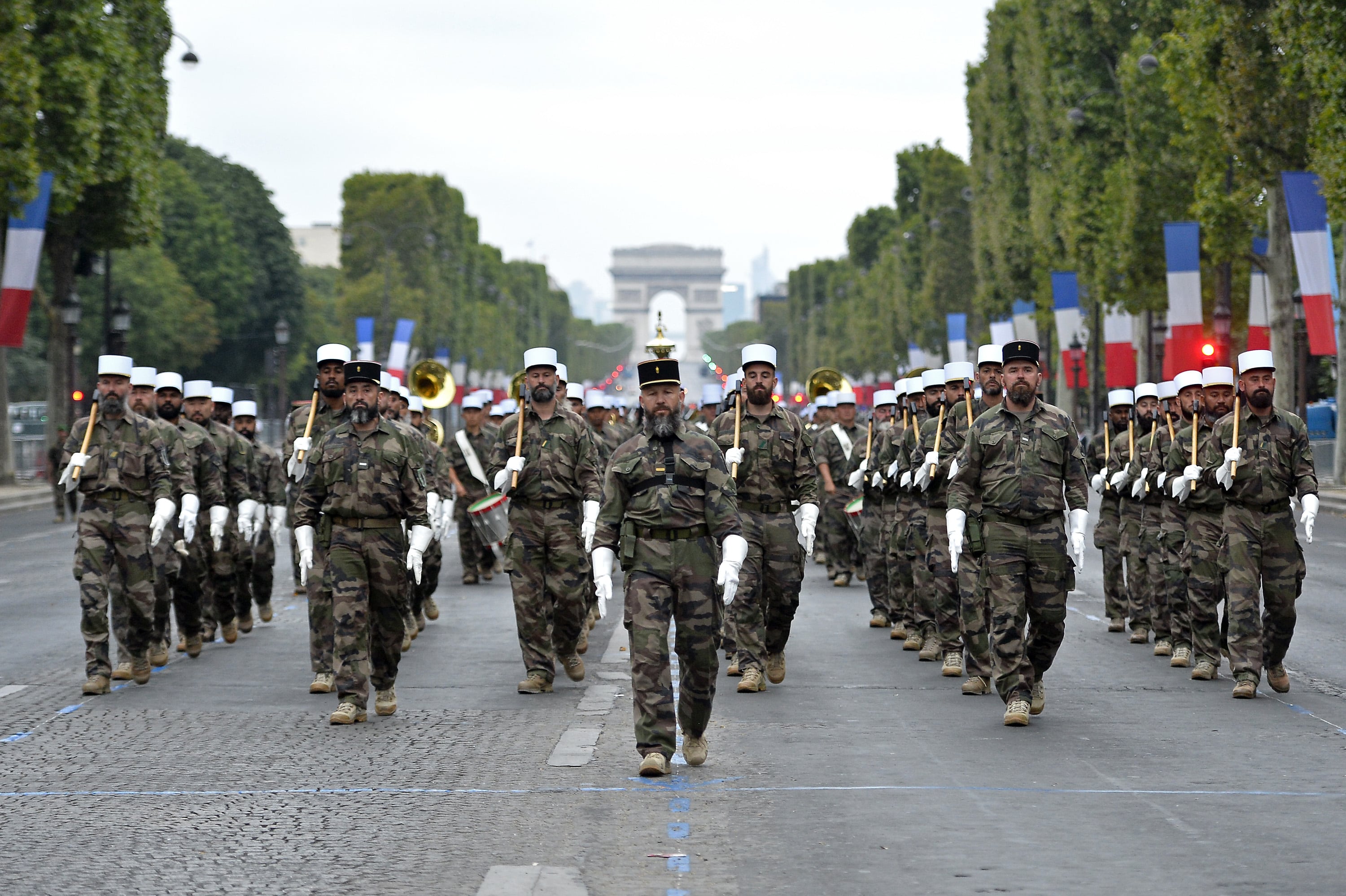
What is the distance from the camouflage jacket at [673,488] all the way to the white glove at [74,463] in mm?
4300

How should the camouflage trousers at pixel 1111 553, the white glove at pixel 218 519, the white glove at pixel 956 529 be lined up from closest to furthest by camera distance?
A: the white glove at pixel 956 529 → the white glove at pixel 218 519 → the camouflage trousers at pixel 1111 553

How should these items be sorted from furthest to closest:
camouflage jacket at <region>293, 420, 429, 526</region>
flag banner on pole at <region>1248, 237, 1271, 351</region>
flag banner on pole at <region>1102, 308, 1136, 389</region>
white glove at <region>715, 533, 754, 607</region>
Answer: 1. flag banner on pole at <region>1248, 237, 1271, 351</region>
2. flag banner on pole at <region>1102, 308, 1136, 389</region>
3. camouflage jacket at <region>293, 420, 429, 526</region>
4. white glove at <region>715, 533, 754, 607</region>

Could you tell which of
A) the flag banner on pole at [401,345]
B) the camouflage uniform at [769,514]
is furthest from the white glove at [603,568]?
the flag banner on pole at [401,345]

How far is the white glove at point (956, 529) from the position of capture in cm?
1034

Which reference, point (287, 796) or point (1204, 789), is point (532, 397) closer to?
point (287, 796)

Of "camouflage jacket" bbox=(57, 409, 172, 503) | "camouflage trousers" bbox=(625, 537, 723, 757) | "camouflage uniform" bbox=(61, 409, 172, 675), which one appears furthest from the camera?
"camouflage jacket" bbox=(57, 409, 172, 503)

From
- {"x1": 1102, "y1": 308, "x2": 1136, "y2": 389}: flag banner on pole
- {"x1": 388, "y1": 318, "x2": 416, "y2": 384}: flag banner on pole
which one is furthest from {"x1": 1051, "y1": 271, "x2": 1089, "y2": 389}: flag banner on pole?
{"x1": 388, "y1": 318, "x2": 416, "y2": 384}: flag banner on pole

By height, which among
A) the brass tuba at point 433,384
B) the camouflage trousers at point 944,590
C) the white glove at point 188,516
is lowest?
the camouflage trousers at point 944,590

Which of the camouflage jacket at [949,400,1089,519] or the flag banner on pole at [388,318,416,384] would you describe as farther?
the flag banner on pole at [388,318,416,384]

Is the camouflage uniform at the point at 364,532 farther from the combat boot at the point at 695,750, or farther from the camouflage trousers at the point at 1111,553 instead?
the camouflage trousers at the point at 1111,553

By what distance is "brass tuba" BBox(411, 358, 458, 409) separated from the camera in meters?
22.0

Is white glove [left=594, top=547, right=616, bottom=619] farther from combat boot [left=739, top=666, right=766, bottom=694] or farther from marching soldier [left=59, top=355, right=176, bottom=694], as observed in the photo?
marching soldier [left=59, top=355, right=176, bottom=694]

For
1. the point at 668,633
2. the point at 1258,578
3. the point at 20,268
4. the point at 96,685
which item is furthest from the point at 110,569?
the point at 20,268

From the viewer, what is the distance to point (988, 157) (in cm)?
6141
